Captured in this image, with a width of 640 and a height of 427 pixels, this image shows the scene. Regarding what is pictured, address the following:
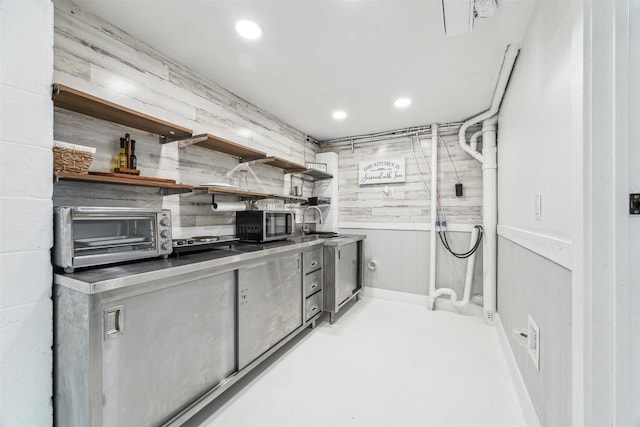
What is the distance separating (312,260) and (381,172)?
67.6 inches

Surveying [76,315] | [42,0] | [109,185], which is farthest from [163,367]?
[42,0]

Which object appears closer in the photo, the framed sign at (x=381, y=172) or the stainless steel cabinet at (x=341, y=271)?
the stainless steel cabinet at (x=341, y=271)

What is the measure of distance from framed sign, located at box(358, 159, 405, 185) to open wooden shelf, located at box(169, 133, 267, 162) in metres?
1.70

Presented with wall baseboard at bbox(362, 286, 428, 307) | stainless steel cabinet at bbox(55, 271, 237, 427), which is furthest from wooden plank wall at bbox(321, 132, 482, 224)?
stainless steel cabinet at bbox(55, 271, 237, 427)

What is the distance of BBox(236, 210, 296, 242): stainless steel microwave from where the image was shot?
2.32m

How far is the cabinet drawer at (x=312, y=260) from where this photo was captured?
2.51m

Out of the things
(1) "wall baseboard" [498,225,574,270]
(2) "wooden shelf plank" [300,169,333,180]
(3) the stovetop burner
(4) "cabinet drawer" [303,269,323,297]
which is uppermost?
(2) "wooden shelf plank" [300,169,333,180]

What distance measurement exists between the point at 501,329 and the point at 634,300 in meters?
1.99

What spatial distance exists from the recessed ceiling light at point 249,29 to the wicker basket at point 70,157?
1117 mm

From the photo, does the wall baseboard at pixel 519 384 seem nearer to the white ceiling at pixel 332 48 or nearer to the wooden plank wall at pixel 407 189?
the wooden plank wall at pixel 407 189

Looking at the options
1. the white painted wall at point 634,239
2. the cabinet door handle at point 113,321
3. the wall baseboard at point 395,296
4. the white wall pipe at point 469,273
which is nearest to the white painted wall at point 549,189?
the white painted wall at point 634,239

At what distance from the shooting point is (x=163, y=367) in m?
1.31

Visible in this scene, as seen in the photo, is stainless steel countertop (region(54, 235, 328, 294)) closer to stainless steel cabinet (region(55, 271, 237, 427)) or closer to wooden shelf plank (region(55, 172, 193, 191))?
stainless steel cabinet (region(55, 271, 237, 427))

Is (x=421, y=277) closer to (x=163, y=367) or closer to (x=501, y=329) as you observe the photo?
(x=501, y=329)
